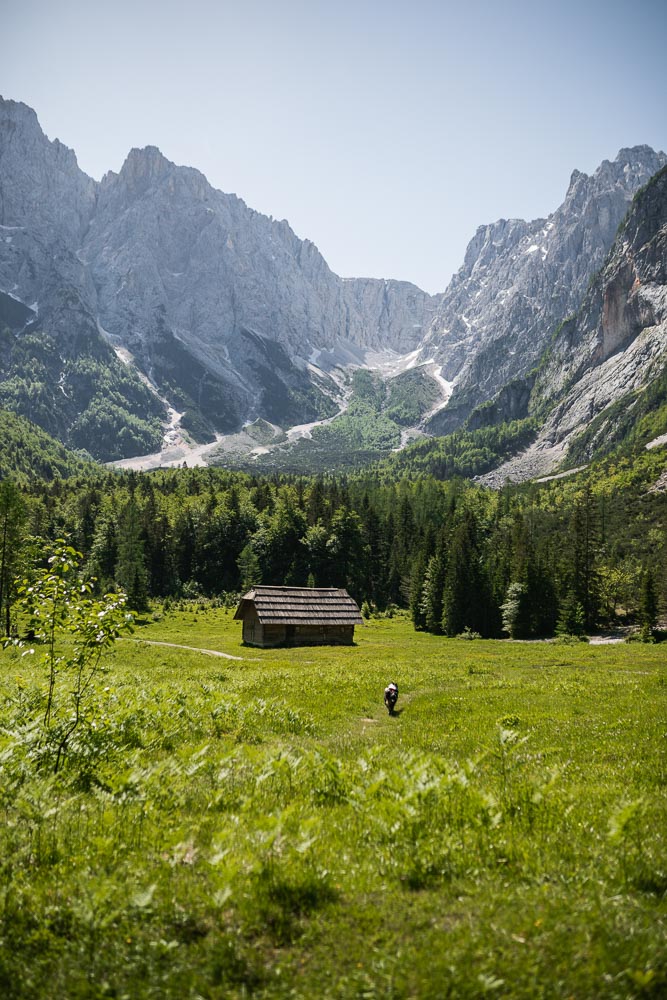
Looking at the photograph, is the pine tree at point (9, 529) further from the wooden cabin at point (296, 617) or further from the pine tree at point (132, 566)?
the wooden cabin at point (296, 617)

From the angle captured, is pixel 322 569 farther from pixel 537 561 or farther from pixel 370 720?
pixel 370 720

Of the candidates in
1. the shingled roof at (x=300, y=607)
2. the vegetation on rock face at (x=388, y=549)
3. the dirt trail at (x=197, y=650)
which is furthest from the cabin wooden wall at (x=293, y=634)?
the vegetation on rock face at (x=388, y=549)

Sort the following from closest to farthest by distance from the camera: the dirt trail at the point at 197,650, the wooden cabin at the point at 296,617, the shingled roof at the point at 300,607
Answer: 1. the dirt trail at the point at 197,650
2. the shingled roof at the point at 300,607
3. the wooden cabin at the point at 296,617

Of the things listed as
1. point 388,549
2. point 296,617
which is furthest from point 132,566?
point 388,549

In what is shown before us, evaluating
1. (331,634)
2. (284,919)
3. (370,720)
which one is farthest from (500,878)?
(331,634)

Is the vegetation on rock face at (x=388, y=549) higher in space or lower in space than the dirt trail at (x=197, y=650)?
higher

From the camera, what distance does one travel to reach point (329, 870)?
645 cm

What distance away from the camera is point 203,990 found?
4.79m

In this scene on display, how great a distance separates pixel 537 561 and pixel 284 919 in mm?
83134

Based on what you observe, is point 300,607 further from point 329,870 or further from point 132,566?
point 329,870

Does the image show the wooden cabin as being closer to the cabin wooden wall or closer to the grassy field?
the cabin wooden wall

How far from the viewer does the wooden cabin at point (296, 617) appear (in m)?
60.3

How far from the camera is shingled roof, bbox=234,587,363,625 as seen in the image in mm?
60000

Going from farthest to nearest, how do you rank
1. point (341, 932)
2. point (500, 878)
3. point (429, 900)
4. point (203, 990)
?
point (500, 878) < point (429, 900) < point (341, 932) < point (203, 990)
